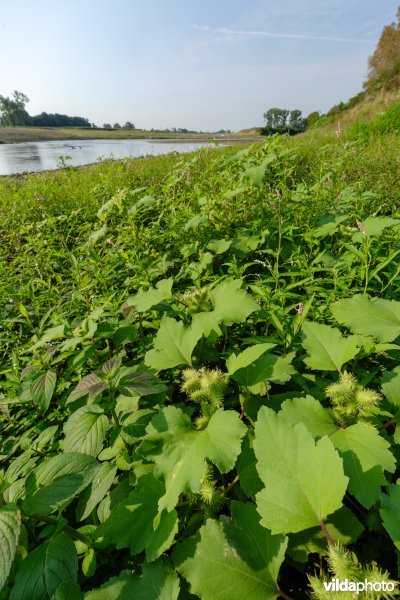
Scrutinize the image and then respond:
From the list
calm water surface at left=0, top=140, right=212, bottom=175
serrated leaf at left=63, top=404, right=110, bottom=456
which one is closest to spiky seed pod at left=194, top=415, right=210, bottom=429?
serrated leaf at left=63, top=404, right=110, bottom=456

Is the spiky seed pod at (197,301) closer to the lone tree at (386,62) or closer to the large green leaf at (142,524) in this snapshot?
the large green leaf at (142,524)

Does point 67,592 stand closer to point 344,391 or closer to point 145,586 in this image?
point 145,586

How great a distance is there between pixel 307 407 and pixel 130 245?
7.57 ft

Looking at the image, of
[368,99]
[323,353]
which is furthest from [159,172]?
[368,99]

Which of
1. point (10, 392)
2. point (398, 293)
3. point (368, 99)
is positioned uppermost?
point (368, 99)

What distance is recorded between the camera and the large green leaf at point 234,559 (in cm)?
84

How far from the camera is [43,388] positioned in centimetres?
149

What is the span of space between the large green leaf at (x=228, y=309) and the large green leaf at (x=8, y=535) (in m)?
0.89

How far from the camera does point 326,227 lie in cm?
230

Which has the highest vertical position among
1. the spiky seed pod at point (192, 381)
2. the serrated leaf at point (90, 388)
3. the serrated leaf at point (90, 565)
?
the spiky seed pod at point (192, 381)

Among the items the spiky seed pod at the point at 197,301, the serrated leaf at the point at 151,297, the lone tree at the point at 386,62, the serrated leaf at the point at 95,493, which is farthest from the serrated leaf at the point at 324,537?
the lone tree at the point at 386,62

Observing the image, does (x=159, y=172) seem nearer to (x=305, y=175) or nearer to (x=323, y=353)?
(x=305, y=175)

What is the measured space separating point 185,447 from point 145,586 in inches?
14.9

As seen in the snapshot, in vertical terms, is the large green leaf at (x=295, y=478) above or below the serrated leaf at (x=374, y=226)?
below
